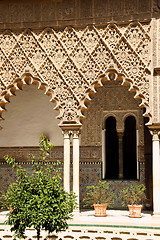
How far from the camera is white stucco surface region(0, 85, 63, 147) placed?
10.6 metres

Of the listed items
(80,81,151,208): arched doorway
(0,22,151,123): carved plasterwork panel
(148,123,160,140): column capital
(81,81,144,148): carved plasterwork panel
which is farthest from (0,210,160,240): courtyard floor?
(81,81,144,148): carved plasterwork panel

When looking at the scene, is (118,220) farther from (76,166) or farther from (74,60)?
(74,60)

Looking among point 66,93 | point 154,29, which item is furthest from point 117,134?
point 154,29

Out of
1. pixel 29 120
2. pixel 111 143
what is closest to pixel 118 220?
pixel 111 143

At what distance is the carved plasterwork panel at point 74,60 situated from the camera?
8.06 metres

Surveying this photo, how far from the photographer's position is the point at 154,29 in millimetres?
8000

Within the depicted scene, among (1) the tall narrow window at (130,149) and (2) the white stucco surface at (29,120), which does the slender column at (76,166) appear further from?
(1) the tall narrow window at (130,149)

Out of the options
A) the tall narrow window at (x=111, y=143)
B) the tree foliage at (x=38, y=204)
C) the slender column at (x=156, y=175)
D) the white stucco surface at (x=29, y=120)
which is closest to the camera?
the tree foliage at (x=38, y=204)

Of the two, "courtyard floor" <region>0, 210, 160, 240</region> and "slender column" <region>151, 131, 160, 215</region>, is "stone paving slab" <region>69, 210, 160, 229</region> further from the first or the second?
"slender column" <region>151, 131, 160, 215</region>

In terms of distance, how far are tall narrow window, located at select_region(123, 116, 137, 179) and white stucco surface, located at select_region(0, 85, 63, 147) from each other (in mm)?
1694

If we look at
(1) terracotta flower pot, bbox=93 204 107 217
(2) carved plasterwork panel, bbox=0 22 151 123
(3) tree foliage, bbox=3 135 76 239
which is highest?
(2) carved plasterwork panel, bbox=0 22 151 123

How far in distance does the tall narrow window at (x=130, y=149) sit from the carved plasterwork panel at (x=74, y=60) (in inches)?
97.4

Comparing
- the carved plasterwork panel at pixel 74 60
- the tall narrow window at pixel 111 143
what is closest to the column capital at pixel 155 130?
the carved plasterwork panel at pixel 74 60

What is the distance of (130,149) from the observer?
1031 cm
